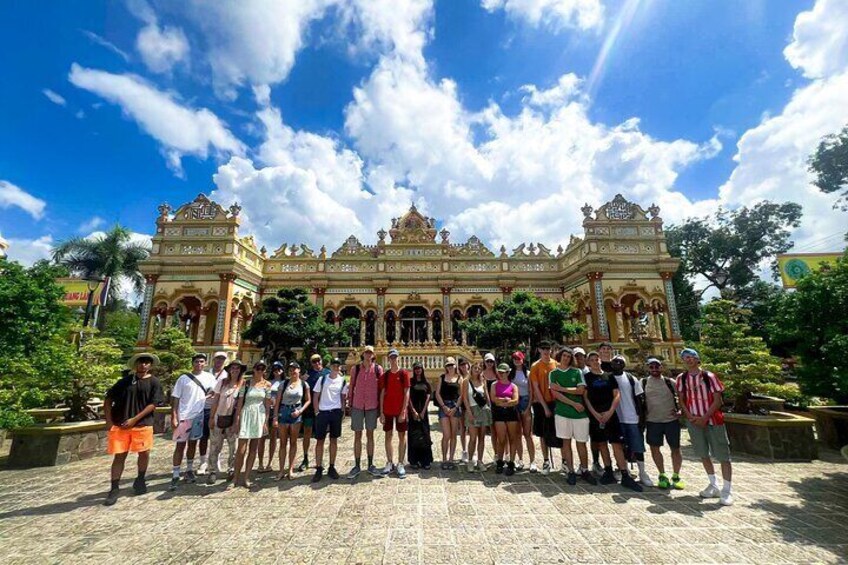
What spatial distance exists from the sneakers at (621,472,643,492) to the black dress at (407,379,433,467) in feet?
9.22

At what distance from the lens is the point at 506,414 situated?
570 centimetres

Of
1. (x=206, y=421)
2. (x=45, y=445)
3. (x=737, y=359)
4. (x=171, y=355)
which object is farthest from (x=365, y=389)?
(x=171, y=355)

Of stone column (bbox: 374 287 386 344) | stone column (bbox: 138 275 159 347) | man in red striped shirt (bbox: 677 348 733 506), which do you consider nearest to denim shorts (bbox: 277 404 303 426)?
man in red striped shirt (bbox: 677 348 733 506)

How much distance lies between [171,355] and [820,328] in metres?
15.0

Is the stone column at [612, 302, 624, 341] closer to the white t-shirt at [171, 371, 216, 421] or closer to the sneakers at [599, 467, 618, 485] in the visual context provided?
the sneakers at [599, 467, 618, 485]

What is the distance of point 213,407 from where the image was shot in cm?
574

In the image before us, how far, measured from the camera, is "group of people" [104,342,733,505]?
5109 mm

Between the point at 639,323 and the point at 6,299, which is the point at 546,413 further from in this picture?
the point at 639,323

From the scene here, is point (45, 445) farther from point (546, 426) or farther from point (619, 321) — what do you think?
point (619, 321)

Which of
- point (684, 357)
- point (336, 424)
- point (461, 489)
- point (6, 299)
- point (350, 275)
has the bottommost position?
point (461, 489)

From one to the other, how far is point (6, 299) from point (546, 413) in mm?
8699

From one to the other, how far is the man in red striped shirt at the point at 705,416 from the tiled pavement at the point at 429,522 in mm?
406

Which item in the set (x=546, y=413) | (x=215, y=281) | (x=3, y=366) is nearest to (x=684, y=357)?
(x=546, y=413)

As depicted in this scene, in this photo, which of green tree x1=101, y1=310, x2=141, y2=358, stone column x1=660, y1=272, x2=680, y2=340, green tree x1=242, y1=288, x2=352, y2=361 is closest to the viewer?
green tree x1=242, y1=288, x2=352, y2=361
